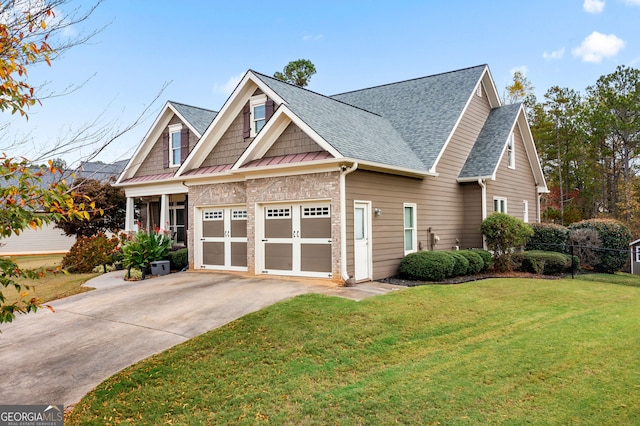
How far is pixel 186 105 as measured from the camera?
19.7 metres

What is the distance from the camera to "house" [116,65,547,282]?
477 inches

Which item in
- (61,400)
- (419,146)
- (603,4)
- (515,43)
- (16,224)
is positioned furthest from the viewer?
(515,43)

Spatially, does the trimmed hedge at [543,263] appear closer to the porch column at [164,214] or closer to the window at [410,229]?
the window at [410,229]

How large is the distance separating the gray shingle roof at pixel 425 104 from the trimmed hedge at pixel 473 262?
119 inches

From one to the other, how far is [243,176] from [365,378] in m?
9.33

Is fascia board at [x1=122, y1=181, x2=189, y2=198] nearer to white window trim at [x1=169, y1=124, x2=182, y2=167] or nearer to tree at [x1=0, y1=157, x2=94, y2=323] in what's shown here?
white window trim at [x1=169, y1=124, x2=182, y2=167]

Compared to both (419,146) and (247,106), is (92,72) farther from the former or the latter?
(419,146)

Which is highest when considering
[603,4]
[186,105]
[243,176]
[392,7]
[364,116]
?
[603,4]

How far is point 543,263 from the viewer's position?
51.0 feet

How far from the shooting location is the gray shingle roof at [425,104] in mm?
15695

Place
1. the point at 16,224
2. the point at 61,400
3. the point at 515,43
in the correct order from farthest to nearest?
the point at 515,43, the point at 61,400, the point at 16,224

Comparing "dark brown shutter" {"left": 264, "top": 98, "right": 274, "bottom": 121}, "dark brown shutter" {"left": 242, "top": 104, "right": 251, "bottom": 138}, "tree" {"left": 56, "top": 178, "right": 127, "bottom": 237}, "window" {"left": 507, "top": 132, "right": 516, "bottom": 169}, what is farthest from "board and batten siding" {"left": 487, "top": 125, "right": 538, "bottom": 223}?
"tree" {"left": 56, "top": 178, "right": 127, "bottom": 237}

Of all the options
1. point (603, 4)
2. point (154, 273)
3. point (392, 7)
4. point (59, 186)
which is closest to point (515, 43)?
point (603, 4)

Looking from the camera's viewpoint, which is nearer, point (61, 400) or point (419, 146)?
point (61, 400)
